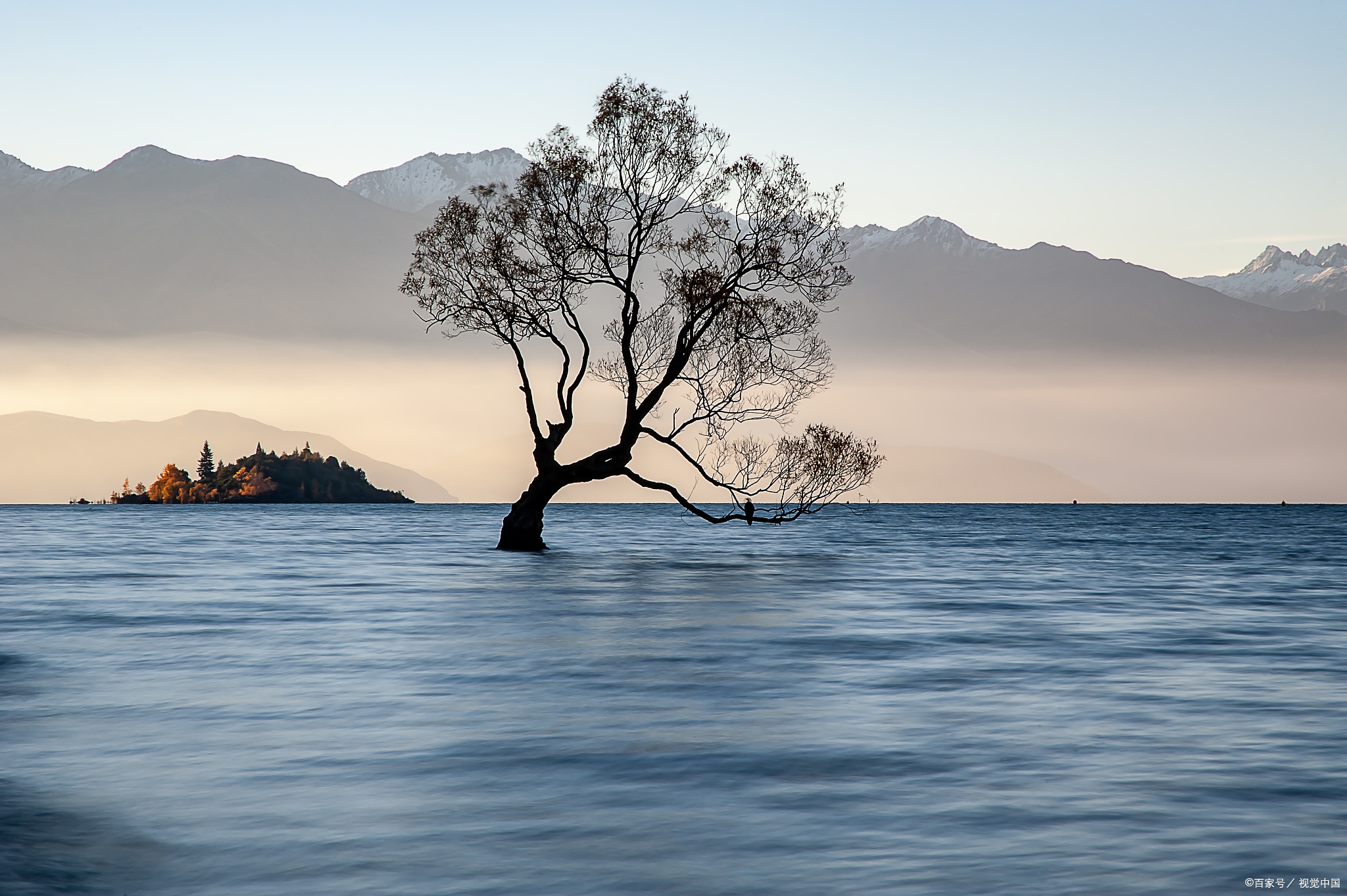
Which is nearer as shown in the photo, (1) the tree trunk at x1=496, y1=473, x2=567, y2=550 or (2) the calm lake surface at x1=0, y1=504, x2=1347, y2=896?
(2) the calm lake surface at x1=0, y1=504, x2=1347, y2=896

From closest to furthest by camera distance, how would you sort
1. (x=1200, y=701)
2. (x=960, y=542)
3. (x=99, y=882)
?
(x=99, y=882), (x=1200, y=701), (x=960, y=542)

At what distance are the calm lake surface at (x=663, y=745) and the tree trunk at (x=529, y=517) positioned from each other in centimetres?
1434

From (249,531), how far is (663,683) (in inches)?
3330

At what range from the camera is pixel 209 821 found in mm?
9484

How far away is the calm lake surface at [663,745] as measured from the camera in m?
8.40

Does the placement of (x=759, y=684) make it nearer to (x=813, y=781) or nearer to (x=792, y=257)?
(x=813, y=781)

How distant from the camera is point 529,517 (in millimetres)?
50156

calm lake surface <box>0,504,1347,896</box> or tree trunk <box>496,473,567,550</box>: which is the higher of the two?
tree trunk <box>496,473,567,550</box>

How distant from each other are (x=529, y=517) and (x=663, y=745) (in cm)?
3806

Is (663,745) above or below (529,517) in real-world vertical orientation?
below

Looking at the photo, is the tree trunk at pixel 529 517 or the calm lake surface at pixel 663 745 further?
the tree trunk at pixel 529 517

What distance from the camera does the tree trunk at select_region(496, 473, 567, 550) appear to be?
4634cm

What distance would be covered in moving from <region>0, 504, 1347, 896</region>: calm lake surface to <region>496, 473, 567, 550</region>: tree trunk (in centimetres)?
1434

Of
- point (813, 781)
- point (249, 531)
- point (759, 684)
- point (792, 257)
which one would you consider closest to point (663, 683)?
point (759, 684)
